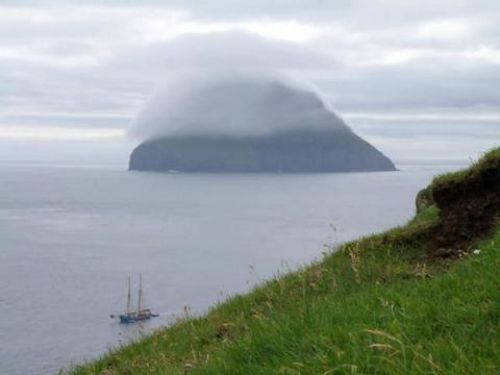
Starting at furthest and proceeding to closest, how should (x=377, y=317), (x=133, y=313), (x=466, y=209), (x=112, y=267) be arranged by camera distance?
(x=112, y=267)
(x=133, y=313)
(x=466, y=209)
(x=377, y=317)

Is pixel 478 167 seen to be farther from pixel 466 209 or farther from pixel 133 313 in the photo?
pixel 133 313

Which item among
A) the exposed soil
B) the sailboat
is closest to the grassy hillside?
the exposed soil

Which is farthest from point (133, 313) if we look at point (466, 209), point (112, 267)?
point (466, 209)

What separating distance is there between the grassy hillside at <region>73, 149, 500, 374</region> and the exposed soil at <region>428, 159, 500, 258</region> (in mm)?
18

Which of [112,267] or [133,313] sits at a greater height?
[112,267]

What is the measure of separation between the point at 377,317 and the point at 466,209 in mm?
5450

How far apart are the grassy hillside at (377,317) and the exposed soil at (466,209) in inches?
0.7

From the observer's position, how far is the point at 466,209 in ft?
38.5

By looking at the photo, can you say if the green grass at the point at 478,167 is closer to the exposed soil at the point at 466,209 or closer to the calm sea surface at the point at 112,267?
the exposed soil at the point at 466,209

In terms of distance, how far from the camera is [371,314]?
23.0 ft

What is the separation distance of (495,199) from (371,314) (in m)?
5.43

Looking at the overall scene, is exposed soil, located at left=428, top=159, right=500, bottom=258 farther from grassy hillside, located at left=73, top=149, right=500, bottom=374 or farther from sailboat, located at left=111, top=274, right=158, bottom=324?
sailboat, located at left=111, top=274, right=158, bottom=324

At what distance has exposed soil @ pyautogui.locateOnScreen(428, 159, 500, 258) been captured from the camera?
11328 mm

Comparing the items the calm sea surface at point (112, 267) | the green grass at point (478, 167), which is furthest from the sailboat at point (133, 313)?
A: the green grass at point (478, 167)
